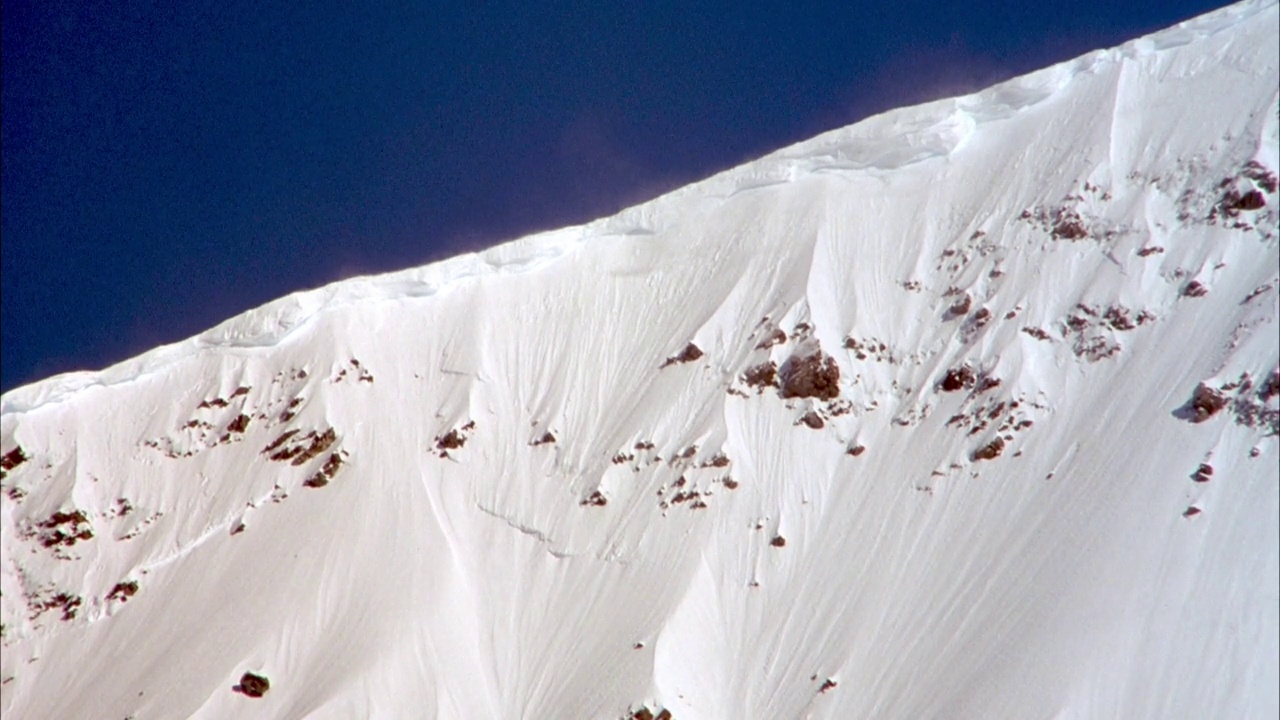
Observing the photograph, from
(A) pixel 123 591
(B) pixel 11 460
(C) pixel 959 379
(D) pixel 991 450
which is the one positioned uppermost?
(C) pixel 959 379

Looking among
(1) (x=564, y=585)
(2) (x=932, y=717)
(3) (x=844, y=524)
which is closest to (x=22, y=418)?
(1) (x=564, y=585)

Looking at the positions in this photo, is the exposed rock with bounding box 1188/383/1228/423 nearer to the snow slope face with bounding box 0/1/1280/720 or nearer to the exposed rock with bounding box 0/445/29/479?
the snow slope face with bounding box 0/1/1280/720

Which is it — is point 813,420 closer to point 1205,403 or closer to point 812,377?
point 812,377

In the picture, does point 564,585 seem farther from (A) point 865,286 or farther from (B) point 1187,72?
(B) point 1187,72

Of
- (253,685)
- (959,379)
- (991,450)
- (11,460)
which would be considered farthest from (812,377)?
(11,460)

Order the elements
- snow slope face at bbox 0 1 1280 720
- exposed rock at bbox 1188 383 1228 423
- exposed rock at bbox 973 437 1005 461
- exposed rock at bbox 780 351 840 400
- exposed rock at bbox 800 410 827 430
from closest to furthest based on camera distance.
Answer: snow slope face at bbox 0 1 1280 720
exposed rock at bbox 1188 383 1228 423
exposed rock at bbox 973 437 1005 461
exposed rock at bbox 800 410 827 430
exposed rock at bbox 780 351 840 400

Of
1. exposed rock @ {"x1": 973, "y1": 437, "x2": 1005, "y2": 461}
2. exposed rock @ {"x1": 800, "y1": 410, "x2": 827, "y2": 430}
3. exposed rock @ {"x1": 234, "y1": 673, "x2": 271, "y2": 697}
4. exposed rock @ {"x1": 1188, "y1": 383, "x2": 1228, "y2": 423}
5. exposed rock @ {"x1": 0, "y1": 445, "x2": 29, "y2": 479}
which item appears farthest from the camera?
exposed rock @ {"x1": 0, "y1": 445, "x2": 29, "y2": 479}

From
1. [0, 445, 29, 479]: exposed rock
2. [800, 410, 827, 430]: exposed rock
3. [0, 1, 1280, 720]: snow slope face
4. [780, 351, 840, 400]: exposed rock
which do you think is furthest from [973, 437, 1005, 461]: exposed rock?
[0, 445, 29, 479]: exposed rock

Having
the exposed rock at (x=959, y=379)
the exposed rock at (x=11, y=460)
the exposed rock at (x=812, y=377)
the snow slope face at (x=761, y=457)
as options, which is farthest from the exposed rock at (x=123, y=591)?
the exposed rock at (x=959, y=379)
